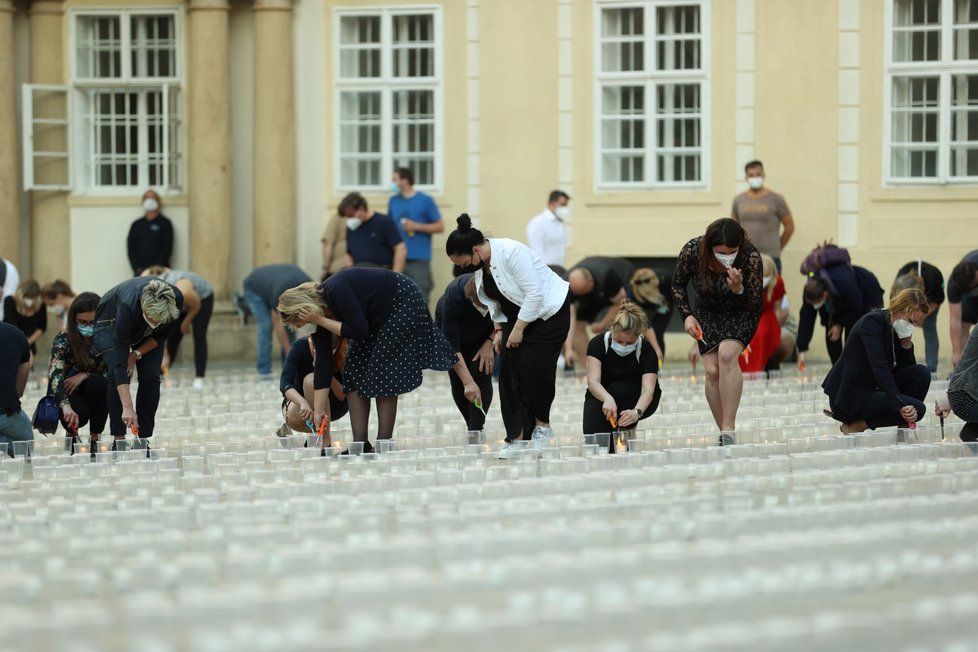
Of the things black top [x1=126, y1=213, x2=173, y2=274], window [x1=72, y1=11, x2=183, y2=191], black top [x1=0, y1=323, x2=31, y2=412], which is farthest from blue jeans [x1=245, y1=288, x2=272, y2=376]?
black top [x1=0, y1=323, x2=31, y2=412]

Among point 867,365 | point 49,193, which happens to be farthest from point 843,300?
point 49,193

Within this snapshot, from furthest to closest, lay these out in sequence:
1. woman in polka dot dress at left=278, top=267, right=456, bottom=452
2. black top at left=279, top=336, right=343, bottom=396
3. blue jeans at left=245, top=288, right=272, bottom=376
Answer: blue jeans at left=245, top=288, right=272, bottom=376, black top at left=279, top=336, right=343, bottom=396, woman in polka dot dress at left=278, top=267, right=456, bottom=452

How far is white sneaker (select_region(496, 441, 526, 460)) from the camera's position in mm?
10328

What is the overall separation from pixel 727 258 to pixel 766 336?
5.74 meters

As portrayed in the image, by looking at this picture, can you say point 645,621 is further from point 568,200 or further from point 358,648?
point 568,200

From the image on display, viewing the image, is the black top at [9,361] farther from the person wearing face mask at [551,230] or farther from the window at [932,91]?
the window at [932,91]

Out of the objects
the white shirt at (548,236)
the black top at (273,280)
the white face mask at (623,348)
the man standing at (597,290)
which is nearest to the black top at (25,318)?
the black top at (273,280)

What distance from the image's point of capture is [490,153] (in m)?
19.7

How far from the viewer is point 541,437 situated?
10.8 meters

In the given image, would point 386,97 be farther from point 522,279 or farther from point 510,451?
point 510,451

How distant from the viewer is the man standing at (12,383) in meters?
11.0

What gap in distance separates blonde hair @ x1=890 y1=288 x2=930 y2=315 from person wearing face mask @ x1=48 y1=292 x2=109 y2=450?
16.2 feet

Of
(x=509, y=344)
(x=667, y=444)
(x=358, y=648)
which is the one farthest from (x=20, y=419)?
(x=358, y=648)

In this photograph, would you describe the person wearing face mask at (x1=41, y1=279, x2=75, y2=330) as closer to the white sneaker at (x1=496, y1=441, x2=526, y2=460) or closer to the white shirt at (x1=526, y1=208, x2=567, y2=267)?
the white shirt at (x1=526, y1=208, x2=567, y2=267)
